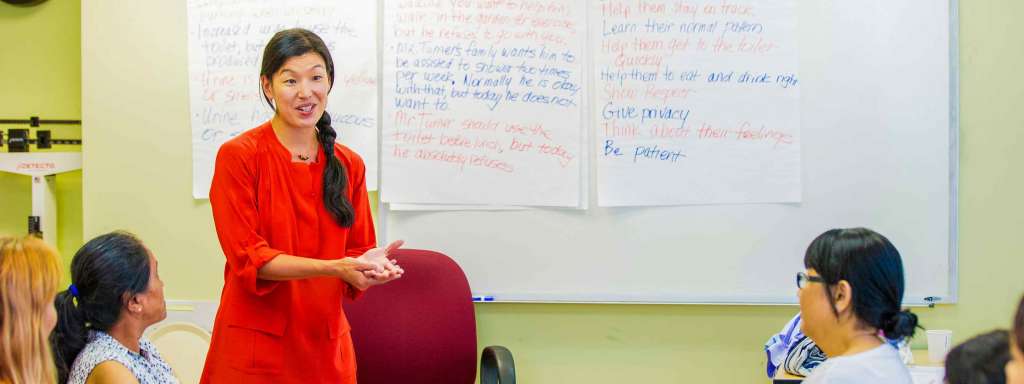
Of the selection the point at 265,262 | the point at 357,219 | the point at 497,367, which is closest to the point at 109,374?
the point at 265,262

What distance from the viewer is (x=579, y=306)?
3.00 m

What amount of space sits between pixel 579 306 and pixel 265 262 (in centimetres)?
129

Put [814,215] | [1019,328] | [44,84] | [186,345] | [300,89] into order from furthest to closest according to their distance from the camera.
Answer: [44,84], [186,345], [814,215], [300,89], [1019,328]

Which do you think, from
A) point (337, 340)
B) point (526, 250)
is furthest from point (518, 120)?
point (337, 340)

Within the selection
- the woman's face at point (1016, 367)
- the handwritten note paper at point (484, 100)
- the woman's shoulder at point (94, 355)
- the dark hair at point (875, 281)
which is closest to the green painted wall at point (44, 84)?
the handwritten note paper at point (484, 100)

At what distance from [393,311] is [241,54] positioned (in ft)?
3.24

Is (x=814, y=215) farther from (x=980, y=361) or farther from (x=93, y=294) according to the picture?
(x=93, y=294)

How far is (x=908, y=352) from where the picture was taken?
8.76ft

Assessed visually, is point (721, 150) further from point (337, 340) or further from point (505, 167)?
point (337, 340)

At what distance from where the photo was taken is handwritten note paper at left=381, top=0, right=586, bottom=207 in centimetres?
295

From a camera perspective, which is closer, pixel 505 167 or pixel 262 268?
pixel 262 268

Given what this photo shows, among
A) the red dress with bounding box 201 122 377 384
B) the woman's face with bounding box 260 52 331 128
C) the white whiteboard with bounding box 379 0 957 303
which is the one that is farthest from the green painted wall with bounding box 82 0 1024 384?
the woman's face with bounding box 260 52 331 128

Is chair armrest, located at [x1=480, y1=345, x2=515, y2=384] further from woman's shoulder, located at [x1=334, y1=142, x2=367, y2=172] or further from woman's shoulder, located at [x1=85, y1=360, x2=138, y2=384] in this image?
woman's shoulder, located at [x1=85, y1=360, x2=138, y2=384]

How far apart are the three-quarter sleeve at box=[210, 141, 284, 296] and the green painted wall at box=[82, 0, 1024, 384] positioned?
1.09m
